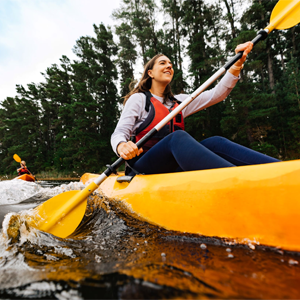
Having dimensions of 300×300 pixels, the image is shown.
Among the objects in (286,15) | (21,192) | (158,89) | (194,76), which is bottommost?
(21,192)

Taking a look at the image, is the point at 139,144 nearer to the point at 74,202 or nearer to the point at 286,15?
the point at 74,202

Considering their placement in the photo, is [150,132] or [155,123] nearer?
[150,132]

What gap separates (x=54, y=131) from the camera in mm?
22000

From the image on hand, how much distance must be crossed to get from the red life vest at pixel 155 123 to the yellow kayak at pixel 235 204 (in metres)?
0.50

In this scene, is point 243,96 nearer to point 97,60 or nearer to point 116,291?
point 116,291

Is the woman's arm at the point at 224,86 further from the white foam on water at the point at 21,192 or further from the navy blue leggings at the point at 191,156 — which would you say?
the white foam on water at the point at 21,192

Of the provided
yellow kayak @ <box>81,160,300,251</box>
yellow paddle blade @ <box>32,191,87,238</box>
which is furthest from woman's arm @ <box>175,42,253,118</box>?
yellow paddle blade @ <box>32,191,87,238</box>

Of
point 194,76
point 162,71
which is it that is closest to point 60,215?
point 162,71

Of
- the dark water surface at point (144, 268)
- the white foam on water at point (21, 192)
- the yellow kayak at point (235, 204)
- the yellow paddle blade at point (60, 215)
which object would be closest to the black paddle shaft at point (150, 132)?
the yellow paddle blade at point (60, 215)

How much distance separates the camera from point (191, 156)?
1.04 m

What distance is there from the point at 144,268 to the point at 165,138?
755mm

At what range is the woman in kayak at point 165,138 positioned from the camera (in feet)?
3.46

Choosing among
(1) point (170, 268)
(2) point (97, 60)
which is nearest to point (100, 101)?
(2) point (97, 60)

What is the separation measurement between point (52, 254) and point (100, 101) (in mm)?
15789
